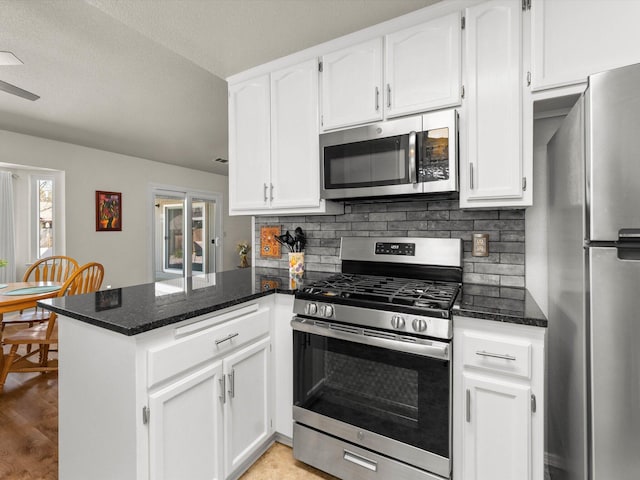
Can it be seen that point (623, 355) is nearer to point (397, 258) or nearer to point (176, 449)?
point (397, 258)

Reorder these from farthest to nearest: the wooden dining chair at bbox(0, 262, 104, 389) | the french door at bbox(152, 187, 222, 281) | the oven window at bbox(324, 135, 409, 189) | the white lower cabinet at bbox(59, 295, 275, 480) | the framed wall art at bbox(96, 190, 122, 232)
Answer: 1. the french door at bbox(152, 187, 222, 281)
2. the framed wall art at bbox(96, 190, 122, 232)
3. the wooden dining chair at bbox(0, 262, 104, 389)
4. the oven window at bbox(324, 135, 409, 189)
5. the white lower cabinet at bbox(59, 295, 275, 480)

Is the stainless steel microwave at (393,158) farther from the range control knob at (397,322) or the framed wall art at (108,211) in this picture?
the framed wall art at (108,211)

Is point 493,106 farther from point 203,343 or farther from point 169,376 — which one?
point 169,376

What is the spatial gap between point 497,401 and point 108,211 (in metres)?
5.61

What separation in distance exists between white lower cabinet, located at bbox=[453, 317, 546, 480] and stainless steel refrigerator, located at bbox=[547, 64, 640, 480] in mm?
136

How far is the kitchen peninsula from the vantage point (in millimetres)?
1148

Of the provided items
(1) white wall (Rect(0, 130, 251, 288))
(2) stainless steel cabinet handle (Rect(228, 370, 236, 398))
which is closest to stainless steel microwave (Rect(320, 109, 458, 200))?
→ (2) stainless steel cabinet handle (Rect(228, 370, 236, 398))


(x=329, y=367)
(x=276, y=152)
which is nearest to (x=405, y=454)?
(x=329, y=367)

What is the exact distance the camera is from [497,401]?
1.26 meters

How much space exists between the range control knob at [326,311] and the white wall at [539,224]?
1061 mm

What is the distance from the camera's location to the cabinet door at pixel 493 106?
145 cm

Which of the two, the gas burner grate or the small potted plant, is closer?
the gas burner grate

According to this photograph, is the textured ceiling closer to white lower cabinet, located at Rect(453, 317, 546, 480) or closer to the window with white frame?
the window with white frame

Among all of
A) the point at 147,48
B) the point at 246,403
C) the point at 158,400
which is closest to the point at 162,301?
the point at 158,400
